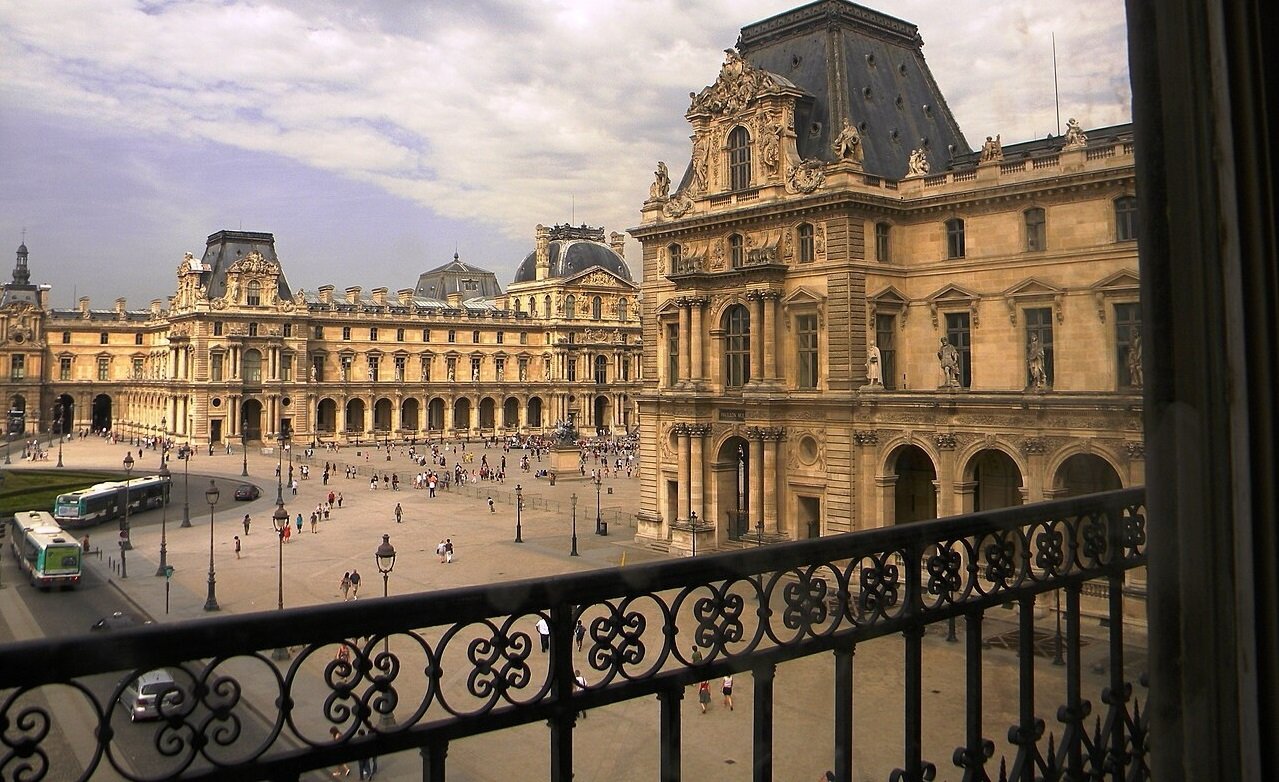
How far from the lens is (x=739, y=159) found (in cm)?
3309

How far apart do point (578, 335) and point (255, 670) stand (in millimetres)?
97793

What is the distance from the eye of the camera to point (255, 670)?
4.74 meters

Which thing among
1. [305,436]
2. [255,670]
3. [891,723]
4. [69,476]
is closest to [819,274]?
[891,723]

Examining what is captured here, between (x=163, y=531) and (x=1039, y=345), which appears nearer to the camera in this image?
(x=163, y=531)

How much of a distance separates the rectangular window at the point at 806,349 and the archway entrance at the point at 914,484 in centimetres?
380

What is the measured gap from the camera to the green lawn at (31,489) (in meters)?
9.95

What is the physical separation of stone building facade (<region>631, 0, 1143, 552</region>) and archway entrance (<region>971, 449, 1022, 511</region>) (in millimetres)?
59

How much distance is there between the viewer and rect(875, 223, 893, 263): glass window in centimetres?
2977

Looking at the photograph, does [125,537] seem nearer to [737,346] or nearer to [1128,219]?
[1128,219]

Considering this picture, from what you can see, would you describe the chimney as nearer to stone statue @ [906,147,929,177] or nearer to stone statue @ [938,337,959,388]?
stone statue @ [906,147,929,177]

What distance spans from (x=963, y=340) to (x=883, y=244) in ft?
13.9

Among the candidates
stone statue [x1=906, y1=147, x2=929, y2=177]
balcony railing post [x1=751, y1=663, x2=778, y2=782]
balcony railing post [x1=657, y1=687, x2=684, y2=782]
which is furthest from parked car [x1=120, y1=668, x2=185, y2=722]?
stone statue [x1=906, y1=147, x2=929, y2=177]

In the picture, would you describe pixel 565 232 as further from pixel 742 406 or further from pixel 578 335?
pixel 742 406

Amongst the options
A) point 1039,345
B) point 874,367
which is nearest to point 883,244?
point 874,367
